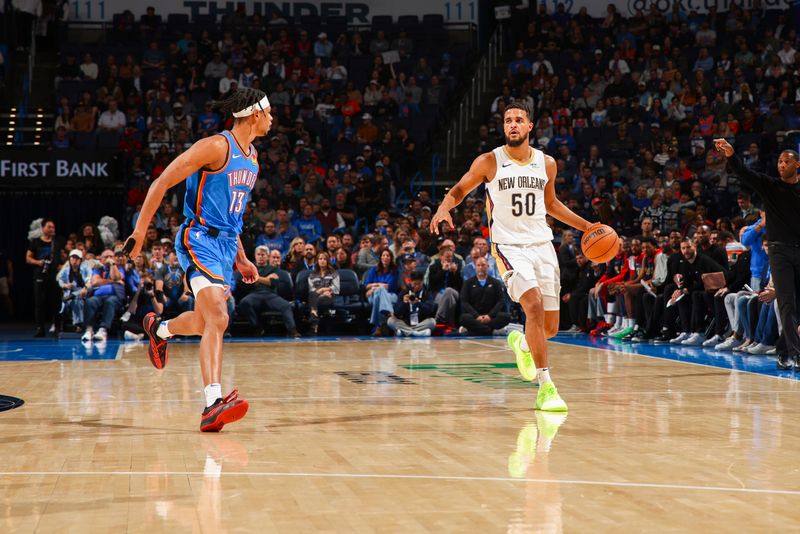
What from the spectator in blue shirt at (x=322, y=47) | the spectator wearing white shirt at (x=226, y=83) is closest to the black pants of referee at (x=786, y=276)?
the spectator wearing white shirt at (x=226, y=83)

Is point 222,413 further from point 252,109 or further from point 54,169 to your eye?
point 54,169

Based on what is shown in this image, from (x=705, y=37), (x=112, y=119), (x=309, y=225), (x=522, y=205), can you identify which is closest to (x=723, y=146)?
(x=522, y=205)

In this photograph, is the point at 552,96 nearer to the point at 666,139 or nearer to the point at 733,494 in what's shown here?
the point at 666,139

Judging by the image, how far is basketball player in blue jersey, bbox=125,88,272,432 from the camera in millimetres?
5168

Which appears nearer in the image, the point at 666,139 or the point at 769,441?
the point at 769,441

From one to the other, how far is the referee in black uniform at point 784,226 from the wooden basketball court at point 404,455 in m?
0.71

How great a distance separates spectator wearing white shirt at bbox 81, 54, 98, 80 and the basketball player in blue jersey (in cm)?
1450

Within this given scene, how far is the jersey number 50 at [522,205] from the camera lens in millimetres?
6391

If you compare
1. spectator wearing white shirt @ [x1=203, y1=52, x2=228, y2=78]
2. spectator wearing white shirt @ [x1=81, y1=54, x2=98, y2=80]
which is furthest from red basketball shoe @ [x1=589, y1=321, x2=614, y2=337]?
spectator wearing white shirt @ [x1=81, y1=54, x2=98, y2=80]

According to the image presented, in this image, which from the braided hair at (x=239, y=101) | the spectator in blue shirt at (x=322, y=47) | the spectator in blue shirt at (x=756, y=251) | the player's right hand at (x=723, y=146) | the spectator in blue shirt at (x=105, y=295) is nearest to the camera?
the braided hair at (x=239, y=101)

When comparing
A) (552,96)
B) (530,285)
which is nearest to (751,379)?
(530,285)

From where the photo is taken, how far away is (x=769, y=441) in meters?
4.79

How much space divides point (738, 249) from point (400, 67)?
1043 centimetres

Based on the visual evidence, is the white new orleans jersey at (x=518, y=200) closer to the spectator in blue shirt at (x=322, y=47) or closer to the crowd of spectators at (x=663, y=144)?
the crowd of spectators at (x=663, y=144)
